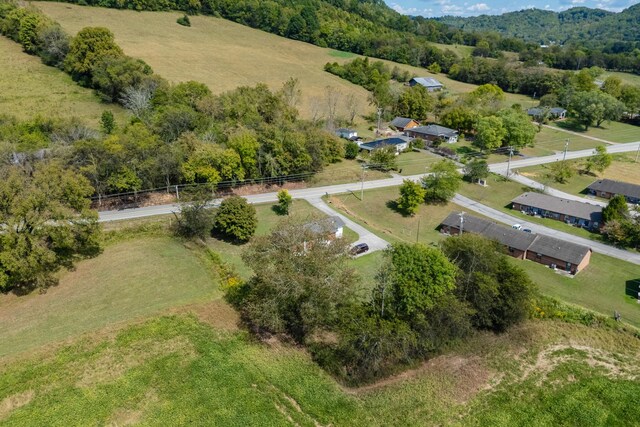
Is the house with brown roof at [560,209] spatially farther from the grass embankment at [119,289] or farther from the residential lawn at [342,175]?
the grass embankment at [119,289]

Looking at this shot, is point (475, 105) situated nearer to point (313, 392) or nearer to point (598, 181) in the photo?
point (598, 181)

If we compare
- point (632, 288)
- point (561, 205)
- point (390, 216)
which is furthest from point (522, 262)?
point (390, 216)

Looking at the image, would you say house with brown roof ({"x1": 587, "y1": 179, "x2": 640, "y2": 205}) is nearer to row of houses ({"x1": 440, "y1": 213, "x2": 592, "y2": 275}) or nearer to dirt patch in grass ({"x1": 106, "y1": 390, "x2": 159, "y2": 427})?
row of houses ({"x1": 440, "y1": 213, "x2": 592, "y2": 275})

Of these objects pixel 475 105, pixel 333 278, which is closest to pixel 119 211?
pixel 333 278

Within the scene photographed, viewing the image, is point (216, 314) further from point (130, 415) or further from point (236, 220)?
point (236, 220)

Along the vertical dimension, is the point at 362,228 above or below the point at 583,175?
below

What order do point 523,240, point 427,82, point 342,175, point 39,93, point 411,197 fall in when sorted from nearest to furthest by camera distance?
point 523,240
point 411,197
point 342,175
point 39,93
point 427,82

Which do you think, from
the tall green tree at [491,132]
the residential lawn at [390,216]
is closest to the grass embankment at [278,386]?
the residential lawn at [390,216]
